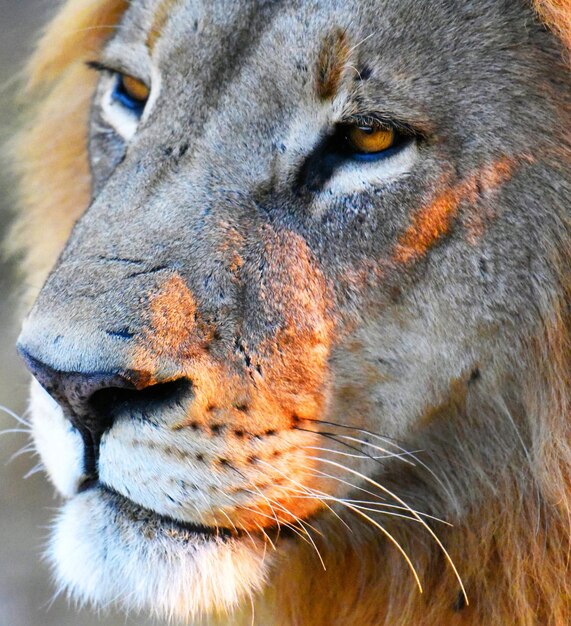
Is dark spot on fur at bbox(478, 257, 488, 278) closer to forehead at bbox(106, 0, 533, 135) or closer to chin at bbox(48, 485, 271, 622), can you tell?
forehead at bbox(106, 0, 533, 135)

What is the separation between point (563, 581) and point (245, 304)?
0.89 metres

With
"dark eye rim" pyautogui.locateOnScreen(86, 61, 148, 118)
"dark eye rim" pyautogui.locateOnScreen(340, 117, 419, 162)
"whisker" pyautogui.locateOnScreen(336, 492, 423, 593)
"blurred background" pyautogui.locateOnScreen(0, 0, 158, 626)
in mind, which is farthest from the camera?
"blurred background" pyautogui.locateOnScreen(0, 0, 158, 626)

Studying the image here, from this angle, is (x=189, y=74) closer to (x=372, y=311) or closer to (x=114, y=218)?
(x=114, y=218)

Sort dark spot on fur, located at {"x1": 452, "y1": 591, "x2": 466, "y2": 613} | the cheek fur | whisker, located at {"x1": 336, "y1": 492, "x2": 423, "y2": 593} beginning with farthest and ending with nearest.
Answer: dark spot on fur, located at {"x1": 452, "y1": 591, "x2": 466, "y2": 613} < whisker, located at {"x1": 336, "y1": 492, "x2": 423, "y2": 593} < the cheek fur

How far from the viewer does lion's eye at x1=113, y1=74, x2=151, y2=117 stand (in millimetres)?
2432

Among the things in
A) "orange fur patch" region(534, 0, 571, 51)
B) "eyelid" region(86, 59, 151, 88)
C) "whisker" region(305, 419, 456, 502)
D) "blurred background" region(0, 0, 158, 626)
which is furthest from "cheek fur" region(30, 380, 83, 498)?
"blurred background" region(0, 0, 158, 626)

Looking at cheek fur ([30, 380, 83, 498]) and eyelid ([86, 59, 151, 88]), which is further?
eyelid ([86, 59, 151, 88])

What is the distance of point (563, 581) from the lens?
2074 mm

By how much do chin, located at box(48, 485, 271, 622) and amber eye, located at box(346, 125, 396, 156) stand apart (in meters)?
0.80

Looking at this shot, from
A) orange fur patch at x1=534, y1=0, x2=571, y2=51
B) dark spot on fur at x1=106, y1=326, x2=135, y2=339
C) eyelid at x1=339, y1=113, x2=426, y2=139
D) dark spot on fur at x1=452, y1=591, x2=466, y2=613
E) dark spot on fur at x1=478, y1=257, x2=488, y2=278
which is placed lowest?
dark spot on fur at x1=452, y1=591, x2=466, y2=613

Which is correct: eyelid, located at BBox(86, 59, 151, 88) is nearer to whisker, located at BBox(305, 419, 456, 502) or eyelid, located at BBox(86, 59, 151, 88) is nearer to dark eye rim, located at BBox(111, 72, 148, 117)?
dark eye rim, located at BBox(111, 72, 148, 117)

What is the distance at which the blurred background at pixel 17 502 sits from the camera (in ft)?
14.7

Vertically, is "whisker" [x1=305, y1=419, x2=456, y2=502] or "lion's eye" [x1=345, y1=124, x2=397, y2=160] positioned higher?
"lion's eye" [x1=345, y1=124, x2=397, y2=160]

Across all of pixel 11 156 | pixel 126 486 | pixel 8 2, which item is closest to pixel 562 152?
pixel 126 486
